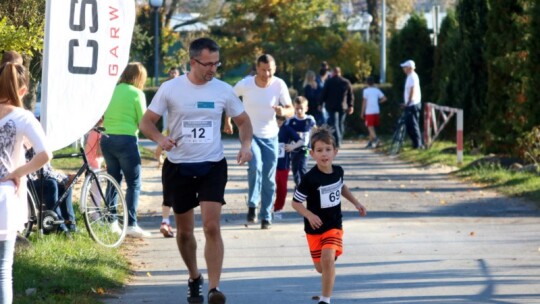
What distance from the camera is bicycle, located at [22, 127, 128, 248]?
35.7 feet

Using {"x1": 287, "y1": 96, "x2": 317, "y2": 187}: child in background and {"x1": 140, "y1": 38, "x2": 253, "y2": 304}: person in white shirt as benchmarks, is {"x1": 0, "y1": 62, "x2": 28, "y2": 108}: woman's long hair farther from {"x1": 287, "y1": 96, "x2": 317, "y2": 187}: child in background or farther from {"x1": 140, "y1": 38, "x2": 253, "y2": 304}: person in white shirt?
{"x1": 287, "y1": 96, "x2": 317, "y2": 187}: child in background

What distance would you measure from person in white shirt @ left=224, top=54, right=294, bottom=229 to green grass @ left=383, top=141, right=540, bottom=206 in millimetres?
3724

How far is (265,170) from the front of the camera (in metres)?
13.0

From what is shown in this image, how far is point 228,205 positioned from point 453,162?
24.7 feet

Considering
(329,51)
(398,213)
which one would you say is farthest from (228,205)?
(329,51)

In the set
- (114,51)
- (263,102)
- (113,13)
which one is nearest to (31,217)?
(114,51)

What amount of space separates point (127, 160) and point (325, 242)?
14.0ft

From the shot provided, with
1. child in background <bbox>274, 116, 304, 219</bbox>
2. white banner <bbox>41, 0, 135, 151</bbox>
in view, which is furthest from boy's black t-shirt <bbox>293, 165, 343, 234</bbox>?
child in background <bbox>274, 116, 304, 219</bbox>

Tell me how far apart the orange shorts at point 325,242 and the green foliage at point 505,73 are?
11.8 metres

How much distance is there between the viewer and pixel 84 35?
35.8 ft

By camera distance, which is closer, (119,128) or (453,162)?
(119,128)

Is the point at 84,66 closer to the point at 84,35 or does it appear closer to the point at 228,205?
the point at 84,35

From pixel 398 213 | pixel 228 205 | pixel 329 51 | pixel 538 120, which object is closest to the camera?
pixel 398 213

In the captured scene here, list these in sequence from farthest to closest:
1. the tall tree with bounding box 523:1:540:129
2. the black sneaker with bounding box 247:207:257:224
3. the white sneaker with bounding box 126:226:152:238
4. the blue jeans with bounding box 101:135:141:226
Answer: the tall tree with bounding box 523:1:540:129
the black sneaker with bounding box 247:207:257:224
the white sneaker with bounding box 126:226:152:238
the blue jeans with bounding box 101:135:141:226
